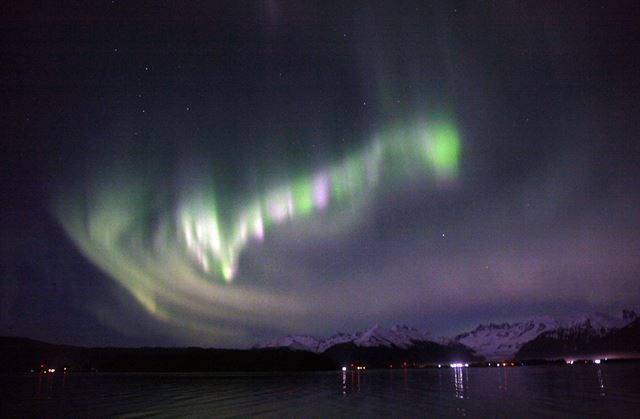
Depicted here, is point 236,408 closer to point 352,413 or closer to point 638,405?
point 352,413

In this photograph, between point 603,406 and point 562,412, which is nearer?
point 562,412

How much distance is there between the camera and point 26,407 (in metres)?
46.2

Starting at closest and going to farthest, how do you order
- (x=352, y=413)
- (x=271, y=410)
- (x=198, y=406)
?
(x=352, y=413)
(x=271, y=410)
(x=198, y=406)

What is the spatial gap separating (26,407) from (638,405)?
5439 cm

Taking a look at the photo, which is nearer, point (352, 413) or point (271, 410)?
point (352, 413)

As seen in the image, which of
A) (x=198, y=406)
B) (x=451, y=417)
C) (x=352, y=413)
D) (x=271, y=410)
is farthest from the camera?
(x=198, y=406)

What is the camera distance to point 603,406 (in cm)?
4472

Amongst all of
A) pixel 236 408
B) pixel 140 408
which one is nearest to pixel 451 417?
pixel 236 408

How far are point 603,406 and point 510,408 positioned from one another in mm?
8058

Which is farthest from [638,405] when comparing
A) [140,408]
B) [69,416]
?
[69,416]

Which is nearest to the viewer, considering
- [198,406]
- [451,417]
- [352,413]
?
[451,417]

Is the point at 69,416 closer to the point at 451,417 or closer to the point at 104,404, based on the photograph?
the point at 104,404

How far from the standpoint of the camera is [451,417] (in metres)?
39.0

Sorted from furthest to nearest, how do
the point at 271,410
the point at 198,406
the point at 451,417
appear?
the point at 198,406, the point at 271,410, the point at 451,417
